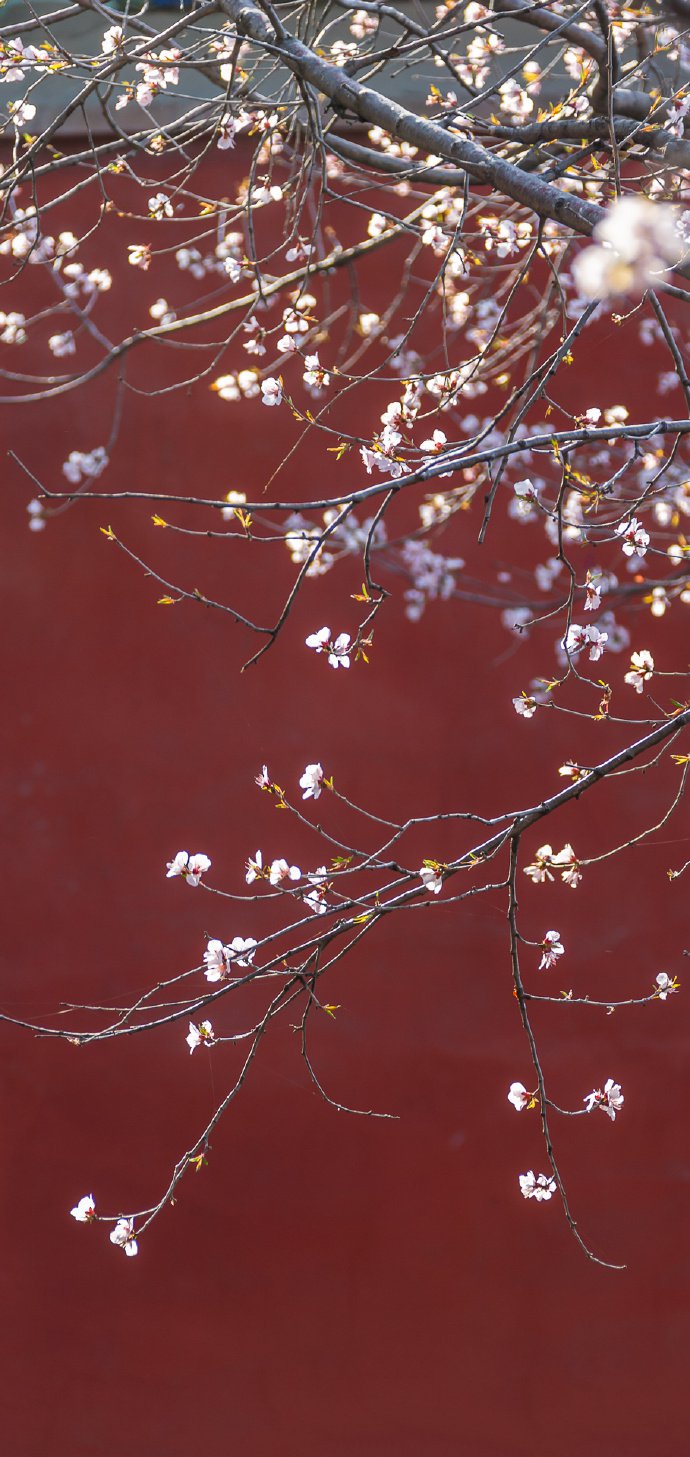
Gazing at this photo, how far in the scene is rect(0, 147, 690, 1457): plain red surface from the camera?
3.37 m

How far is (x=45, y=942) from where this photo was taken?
11.5 ft

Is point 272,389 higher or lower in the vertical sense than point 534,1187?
higher

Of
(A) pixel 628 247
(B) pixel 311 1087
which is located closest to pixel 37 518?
(B) pixel 311 1087

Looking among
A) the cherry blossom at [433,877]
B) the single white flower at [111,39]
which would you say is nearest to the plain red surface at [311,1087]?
the single white flower at [111,39]

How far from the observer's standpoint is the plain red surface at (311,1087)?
3.37 metres

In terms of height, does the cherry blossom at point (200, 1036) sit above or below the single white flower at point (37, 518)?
below

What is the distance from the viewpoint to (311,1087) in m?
3.43

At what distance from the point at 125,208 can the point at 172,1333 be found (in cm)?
329

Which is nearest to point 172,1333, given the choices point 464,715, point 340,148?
point 464,715

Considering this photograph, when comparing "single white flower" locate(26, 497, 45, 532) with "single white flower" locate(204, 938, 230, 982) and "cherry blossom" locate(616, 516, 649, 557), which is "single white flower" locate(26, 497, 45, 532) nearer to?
"single white flower" locate(204, 938, 230, 982)

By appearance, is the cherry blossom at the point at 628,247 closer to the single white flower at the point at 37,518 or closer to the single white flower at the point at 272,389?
the single white flower at the point at 272,389

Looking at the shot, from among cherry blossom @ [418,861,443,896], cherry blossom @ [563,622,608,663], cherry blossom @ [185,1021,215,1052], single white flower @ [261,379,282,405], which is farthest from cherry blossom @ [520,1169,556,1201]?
single white flower @ [261,379,282,405]

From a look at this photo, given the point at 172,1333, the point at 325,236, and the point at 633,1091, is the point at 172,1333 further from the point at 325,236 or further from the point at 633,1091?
the point at 325,236

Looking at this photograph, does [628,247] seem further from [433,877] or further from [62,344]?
[62,344]
